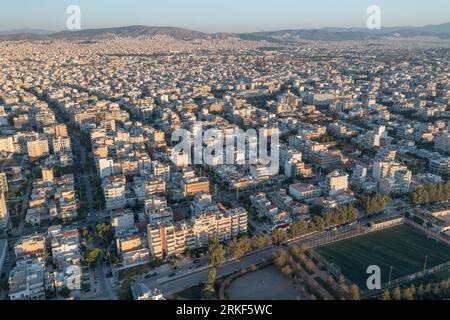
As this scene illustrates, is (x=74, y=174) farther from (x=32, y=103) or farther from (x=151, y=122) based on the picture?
(x=32, y=103)

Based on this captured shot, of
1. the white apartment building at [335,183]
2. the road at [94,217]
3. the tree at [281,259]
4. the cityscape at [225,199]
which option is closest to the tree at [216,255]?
the cityscape at [225,199]

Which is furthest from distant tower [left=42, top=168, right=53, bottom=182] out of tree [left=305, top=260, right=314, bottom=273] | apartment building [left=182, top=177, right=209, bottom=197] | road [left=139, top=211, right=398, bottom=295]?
tree [left=305, top=260, right=314, bottom=273]

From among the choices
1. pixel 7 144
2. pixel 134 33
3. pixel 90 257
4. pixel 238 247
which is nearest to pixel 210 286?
pixel 238 247

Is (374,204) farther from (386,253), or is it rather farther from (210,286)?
(210,286)

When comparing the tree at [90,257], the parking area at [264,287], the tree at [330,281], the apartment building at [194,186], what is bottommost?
the parking area at [264,287]

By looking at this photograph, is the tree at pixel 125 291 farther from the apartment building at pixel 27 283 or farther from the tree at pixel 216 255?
the tree at pixel 216 255

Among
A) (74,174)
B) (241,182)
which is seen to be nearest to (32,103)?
(74,174)
